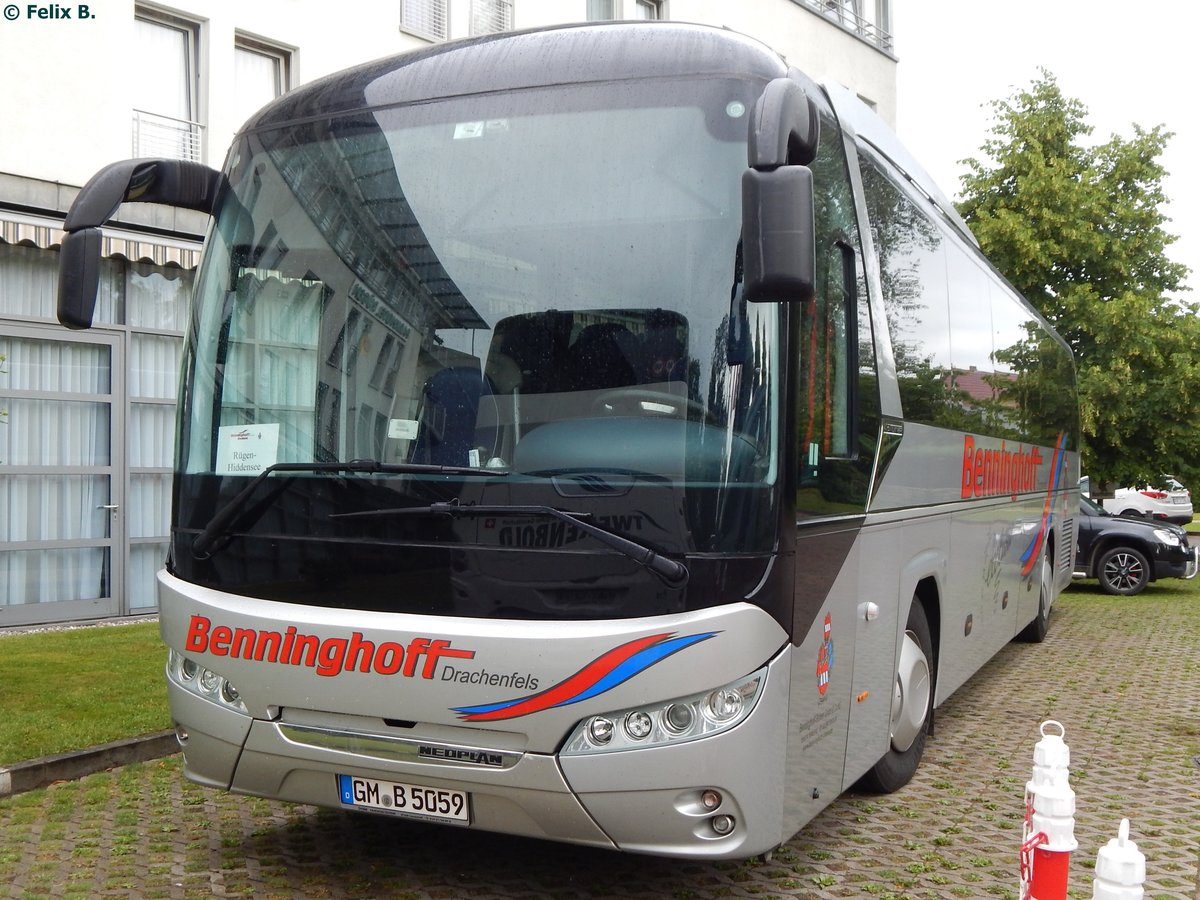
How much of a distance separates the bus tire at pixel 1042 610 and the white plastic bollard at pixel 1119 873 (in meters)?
9.62

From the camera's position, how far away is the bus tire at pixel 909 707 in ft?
21.3

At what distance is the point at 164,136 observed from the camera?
14.2 metres

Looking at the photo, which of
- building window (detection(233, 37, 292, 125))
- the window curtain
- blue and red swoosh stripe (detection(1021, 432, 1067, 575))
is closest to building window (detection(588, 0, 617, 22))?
building window (detection(233, 37, 292, 125))

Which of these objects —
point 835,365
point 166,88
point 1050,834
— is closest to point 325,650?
point 835,365

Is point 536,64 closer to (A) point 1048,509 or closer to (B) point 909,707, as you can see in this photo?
(B) point 909,707

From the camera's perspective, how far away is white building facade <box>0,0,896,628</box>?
1273cm

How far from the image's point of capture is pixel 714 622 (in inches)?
166

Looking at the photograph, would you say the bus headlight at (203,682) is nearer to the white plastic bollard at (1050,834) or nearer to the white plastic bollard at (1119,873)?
the white plastic bollard at (1050,834)

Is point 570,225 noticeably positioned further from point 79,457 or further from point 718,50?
point 79,457

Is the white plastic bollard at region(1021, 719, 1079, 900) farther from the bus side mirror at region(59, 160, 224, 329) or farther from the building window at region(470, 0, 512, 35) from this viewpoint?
the building window at region(470, 0, 512, 35)

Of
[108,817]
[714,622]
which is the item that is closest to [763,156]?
[714,622]

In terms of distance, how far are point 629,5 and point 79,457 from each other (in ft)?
39.0

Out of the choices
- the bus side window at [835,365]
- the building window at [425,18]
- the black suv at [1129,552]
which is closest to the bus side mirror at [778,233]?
the bus side window at [835,365]

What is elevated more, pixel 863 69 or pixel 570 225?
pixel 863 69
